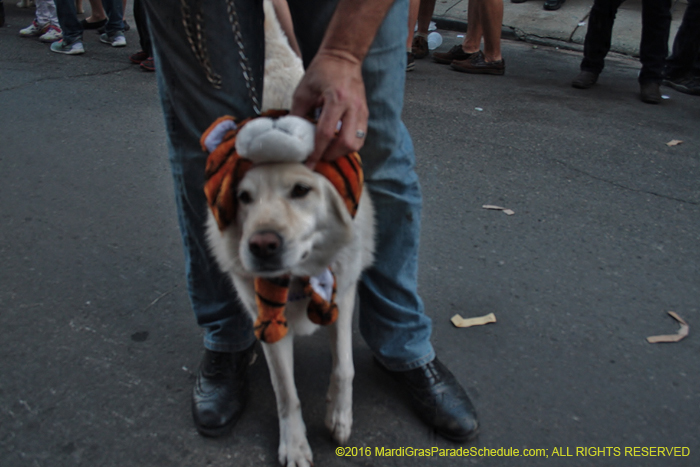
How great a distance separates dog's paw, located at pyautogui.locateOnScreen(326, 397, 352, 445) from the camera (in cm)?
162

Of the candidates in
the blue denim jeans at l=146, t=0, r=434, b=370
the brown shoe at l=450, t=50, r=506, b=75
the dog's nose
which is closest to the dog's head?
the dog's nose

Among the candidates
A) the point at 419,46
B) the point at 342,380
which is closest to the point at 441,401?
the point at 342,380

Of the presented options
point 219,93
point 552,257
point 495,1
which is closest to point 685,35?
point 495,1

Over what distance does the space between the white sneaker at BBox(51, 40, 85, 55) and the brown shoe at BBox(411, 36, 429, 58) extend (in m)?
3.53

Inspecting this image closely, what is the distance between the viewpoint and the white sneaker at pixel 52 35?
6.25 m

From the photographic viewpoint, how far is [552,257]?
249 centimetres

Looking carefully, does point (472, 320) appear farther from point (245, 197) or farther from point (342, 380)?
point (245, 197)

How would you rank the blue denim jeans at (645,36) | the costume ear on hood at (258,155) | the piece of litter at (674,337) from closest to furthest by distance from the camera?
the costume ear on hood at (258,155), the piece of litter at (674,337), the blue denim jeans at (645,36)

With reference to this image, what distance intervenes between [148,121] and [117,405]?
2728mm

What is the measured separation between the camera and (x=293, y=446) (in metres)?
1.56

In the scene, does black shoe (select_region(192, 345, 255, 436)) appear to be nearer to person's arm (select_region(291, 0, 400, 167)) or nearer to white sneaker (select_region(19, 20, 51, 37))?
person's arm (select_region(291, 0, 400, 167))

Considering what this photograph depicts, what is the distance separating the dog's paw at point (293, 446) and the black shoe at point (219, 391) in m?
0.20

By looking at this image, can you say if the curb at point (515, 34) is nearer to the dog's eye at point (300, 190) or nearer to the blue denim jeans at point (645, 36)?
the blue denim jeans at point (645, 36)

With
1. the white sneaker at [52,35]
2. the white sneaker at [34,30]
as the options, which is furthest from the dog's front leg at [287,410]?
the white sneaker at [34,30]
